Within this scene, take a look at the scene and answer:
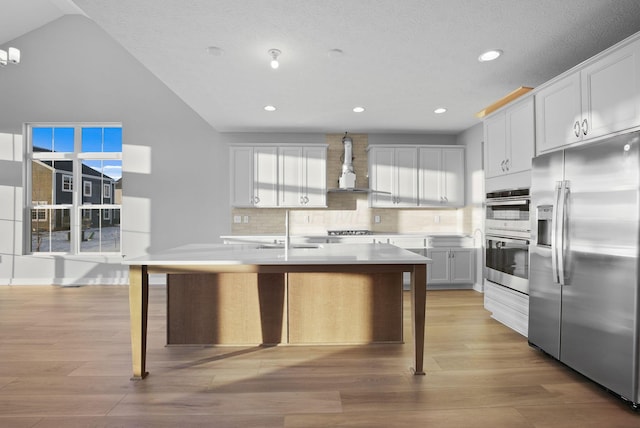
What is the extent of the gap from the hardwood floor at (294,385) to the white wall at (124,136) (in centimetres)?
265

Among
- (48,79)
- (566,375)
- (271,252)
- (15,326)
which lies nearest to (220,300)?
(271,252)

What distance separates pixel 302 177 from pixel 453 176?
7.67ft

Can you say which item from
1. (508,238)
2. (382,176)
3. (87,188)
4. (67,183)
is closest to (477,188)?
(382,176)

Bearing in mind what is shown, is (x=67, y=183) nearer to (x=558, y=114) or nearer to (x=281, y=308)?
(x=281, y=308)

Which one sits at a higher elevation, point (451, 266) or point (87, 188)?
point (87, 188)

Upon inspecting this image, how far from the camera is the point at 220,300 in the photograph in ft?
10.4

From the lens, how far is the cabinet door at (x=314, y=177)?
569cm

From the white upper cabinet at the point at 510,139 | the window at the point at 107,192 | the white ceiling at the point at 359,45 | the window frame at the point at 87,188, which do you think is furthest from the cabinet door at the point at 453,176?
the window frame at the point at 87,188

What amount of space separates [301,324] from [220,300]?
713 mm

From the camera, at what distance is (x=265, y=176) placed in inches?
223

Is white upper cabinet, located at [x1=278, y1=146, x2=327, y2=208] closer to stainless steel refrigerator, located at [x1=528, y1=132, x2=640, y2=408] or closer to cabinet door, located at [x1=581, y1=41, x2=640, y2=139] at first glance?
stainless steel refrigerator, located at [x1=528, y1=132, x2=640, y2=408]

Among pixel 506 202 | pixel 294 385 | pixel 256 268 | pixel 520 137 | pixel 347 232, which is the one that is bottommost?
pixel 294 385

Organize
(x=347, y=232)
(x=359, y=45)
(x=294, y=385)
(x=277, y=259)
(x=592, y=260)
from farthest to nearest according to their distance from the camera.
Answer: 1. (x=347, y=232)
2. (x=359, y=45)
3. (x=277, y=259)
4. (x=294, y=385)
5. (x=592, y=260)

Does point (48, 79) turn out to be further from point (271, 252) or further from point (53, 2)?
point (271, 252)
